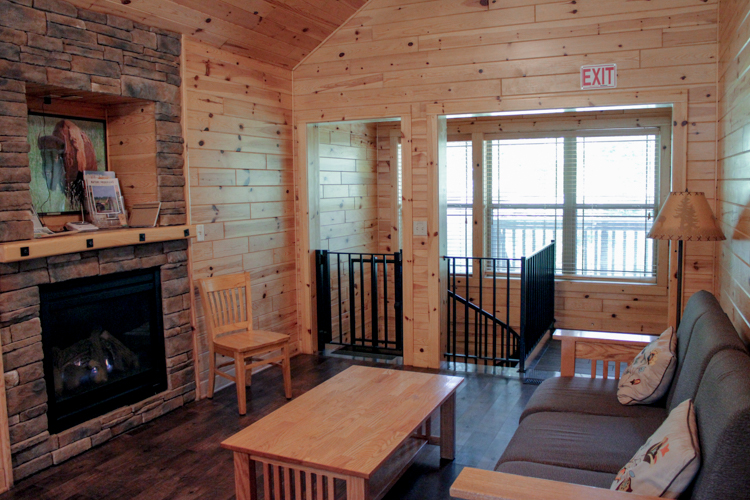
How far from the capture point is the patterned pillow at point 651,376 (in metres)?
2.61

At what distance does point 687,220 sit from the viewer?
315 centimetres

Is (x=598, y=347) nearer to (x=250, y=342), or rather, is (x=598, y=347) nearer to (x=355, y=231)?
(x=250, y=342)

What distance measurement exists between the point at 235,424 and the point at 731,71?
3.46 metres

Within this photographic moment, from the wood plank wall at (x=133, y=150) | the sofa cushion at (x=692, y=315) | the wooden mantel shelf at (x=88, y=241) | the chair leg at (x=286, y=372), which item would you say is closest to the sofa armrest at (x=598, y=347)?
the sofa cushion at (x=692, y=315)

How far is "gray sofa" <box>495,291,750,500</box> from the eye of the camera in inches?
57.6

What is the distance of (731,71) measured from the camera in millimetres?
3209

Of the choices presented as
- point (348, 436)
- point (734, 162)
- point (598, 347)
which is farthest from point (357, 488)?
point (734, 162)

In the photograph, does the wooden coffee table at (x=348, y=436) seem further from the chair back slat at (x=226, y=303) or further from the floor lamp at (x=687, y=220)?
the floor lamp at (x=687, y=220)

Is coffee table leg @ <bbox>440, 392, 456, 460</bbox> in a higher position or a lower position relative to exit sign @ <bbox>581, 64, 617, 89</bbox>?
lower

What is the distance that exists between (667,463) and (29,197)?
2999 mm

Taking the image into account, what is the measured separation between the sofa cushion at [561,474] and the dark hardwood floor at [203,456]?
29.7 inches

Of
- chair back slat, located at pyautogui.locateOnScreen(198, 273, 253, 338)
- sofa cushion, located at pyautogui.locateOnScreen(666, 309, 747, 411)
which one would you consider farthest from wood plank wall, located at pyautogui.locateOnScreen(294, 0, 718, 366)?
sofa cushion, located at pyautogui.locateOnScreen(666, 309, 747, 411)

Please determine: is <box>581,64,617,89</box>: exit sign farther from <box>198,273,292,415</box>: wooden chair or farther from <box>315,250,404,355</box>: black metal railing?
<box>198,273,292,415</box>: wooden chair

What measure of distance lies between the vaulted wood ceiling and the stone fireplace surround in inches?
3.6
